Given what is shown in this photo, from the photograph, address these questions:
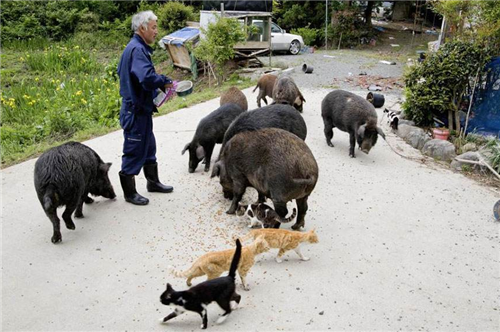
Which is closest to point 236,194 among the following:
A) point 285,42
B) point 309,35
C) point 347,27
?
point 285,42

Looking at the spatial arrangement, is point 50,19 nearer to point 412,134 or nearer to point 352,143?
point 352,143

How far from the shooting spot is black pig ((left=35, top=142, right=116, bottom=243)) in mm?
4480

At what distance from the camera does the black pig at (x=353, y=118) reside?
7.35m

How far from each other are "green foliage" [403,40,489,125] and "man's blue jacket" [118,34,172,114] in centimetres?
553

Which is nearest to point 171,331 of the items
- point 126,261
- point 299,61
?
point 126,261

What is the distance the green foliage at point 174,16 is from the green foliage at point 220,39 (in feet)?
21.0

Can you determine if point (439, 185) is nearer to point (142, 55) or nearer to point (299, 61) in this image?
point (142, 55)

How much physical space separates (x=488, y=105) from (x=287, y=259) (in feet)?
19.3

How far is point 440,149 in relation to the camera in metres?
7.62

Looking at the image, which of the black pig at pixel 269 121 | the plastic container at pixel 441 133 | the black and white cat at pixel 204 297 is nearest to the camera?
the black and white cat at pixel 204 297

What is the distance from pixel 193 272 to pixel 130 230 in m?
1.51

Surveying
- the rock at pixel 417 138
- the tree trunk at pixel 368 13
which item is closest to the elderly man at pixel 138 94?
the rock at pixel 417 138

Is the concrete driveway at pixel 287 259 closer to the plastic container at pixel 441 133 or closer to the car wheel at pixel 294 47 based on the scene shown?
the plastic container at pixel 441 133

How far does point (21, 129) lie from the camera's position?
923cm
